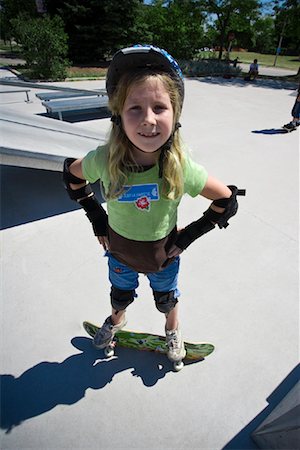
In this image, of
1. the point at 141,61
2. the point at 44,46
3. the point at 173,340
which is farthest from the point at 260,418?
the point at 44,46

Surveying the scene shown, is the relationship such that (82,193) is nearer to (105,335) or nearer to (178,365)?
(105,335)

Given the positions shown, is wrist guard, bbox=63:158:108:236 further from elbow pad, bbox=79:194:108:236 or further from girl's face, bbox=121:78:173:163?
girl's face, bbox=121:78:173:163

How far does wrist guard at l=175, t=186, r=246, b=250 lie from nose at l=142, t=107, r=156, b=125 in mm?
610

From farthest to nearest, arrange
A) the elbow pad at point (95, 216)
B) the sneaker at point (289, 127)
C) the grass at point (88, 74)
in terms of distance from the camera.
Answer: the grass at point (88, 74)
the sneaker at point (289, 127)
the elbow pad at point (95, 216)

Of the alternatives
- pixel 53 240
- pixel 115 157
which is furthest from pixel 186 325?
pixel 53 240

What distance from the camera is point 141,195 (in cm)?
144

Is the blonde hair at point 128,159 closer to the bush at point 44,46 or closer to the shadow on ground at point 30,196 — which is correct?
the shadow on ground at point 30,196

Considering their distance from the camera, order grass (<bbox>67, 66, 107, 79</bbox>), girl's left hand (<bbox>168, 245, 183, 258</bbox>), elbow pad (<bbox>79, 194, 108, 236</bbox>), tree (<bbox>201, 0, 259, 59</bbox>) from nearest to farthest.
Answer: girl's left hand (<bbox>168, 245, 183, 258</bbox>), elbow pad (<bbox>79, 194, 108, 236</bbox>), grass (<bbox>67, 66, 107, 79</bbox>), tree (<bbox>201, 0, 259, 59</bbox>)

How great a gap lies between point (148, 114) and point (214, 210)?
68cm

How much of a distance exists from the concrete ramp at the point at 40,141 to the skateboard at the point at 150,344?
6.53ft

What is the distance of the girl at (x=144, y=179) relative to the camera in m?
1.25

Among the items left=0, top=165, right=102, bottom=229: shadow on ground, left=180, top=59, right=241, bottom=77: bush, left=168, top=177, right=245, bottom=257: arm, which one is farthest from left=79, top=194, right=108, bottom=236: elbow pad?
left=180, top=59, right=241, bottom=77: bush

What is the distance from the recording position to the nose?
1204 mm

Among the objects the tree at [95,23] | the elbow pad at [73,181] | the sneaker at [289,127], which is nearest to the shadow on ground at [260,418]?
the elbow pad at [73,181]
